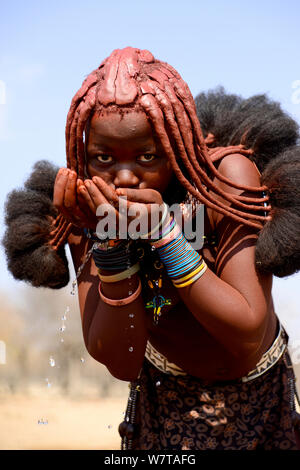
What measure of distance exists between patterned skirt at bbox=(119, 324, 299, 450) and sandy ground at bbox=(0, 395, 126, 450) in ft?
14.4

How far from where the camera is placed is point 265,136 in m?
2.66

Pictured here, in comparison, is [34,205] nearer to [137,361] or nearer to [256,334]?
[137,361]

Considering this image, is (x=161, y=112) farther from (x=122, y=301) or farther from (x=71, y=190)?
(x=122, y=301)

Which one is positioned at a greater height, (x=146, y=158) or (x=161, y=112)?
(x=161, y=112)

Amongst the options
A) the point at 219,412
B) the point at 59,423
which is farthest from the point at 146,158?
the point at 59,423

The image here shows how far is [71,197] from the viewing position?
2.06 metres

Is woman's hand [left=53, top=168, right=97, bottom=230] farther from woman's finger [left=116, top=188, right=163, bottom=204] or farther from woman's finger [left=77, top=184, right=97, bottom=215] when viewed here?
woman's finger [left=116, top=188, right=163, bottom=204]

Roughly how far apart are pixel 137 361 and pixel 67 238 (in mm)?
638

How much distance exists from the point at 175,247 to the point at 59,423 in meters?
6.71

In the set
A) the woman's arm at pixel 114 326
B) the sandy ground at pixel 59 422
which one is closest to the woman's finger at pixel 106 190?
the woman's arm at pixel 114 326

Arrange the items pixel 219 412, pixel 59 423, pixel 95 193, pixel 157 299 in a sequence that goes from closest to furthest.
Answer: pixel 95 193 < pixel 157 299 < pixel 219 412 < pixel 59 423

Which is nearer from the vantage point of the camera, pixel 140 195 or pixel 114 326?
pixel 140 195

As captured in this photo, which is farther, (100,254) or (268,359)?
(268,359)
